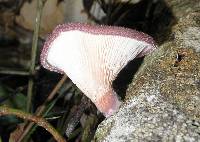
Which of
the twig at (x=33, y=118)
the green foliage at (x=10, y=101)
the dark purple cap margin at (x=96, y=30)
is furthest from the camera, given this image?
the green foliage at (x=10, y=101)

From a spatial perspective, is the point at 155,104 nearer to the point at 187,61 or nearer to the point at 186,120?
the point at 186,120

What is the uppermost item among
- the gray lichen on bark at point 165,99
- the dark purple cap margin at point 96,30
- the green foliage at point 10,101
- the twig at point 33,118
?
the dark purple cap margin at point 96,30

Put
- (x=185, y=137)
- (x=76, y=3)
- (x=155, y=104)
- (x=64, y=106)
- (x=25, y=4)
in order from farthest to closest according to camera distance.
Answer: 1. (x=25, y=4)
2. (x=76, y=3)
3. (x=64, y=106)
4. (x=155, y=104)
5. (x=185, y=137)

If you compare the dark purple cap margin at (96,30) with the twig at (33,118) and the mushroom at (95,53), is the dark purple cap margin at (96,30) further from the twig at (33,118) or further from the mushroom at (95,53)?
the twig at (33,118)

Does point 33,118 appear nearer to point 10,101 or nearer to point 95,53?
point 95,53

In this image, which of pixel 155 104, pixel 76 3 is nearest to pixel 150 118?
pixel 155 104

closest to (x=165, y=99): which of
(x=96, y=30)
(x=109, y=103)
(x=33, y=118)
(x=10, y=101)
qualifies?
(x=109, y=103)

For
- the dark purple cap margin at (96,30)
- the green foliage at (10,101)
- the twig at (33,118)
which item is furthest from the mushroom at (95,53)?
the green foliage at (10,101)

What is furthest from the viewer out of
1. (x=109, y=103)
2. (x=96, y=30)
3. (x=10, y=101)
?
(x=10, y=101)

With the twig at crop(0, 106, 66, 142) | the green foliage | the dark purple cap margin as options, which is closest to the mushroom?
the dark purple cap margin
